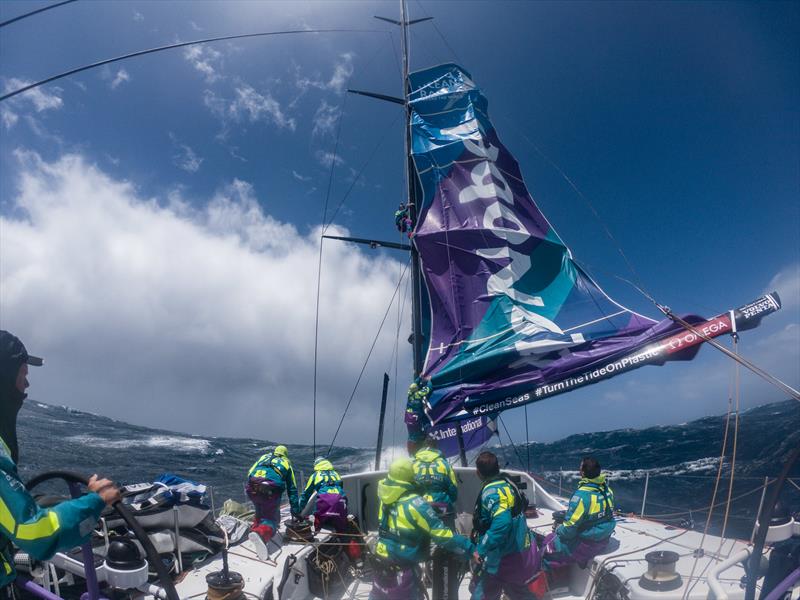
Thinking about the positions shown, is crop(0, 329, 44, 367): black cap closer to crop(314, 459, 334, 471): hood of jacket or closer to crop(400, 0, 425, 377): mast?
crop(314, 459, 334, 471): hood of jacket

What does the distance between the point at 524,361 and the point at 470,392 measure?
94 centimetres

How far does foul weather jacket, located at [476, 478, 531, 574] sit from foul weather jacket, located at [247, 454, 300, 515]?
3284mm

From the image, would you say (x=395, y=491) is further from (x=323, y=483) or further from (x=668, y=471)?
(x=668, y=471)

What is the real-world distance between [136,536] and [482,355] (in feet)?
18.2

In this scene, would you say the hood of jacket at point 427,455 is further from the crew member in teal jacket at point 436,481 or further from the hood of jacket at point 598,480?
the hood of jacket at point 598,480

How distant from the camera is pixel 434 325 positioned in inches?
343

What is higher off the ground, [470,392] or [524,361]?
[524,361]

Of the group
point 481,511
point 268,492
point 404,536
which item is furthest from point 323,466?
point 481,511

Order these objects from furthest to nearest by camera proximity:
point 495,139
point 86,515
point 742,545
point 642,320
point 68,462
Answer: point 68,462 → point 495,139 → point 642,320 → point 742,545 → point 86,515

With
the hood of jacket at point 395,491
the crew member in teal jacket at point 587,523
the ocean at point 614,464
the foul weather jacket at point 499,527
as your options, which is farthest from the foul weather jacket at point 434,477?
the ocean at point 614,464

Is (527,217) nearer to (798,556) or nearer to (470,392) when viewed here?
(470,392)

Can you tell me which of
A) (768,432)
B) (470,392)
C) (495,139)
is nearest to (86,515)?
(470,392)

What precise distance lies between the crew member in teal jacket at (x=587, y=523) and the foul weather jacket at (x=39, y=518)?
433 cm

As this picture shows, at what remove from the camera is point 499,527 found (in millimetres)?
3963
